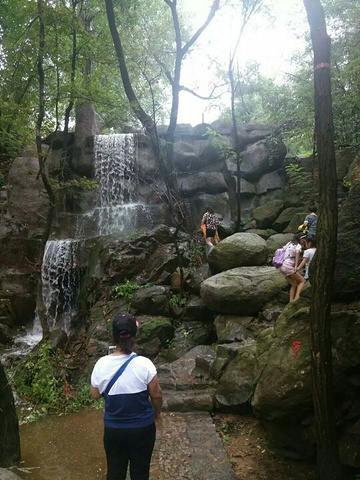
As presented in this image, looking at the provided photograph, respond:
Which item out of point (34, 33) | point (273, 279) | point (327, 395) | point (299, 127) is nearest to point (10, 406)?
point (327, 395)

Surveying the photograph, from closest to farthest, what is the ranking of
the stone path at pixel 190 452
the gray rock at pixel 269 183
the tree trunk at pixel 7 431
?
the stone path at pixel 190 452 < the tree trunk at pixel 7 431 < the gray rock at pixel 269 183

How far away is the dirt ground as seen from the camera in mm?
4680

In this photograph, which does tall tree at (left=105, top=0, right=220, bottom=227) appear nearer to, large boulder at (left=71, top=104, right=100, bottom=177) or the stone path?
large boulder at (left=71, top=104, right=100, bottom=177)

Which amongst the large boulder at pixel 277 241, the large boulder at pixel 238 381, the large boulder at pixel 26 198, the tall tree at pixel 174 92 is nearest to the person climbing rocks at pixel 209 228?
the tall tree at pixel 174 92

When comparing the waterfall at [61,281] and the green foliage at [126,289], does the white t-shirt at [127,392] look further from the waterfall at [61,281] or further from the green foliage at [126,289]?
the waterfall at [61,281]

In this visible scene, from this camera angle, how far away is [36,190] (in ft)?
49.7

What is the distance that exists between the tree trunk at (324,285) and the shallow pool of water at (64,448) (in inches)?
109

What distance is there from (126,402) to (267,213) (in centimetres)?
1224

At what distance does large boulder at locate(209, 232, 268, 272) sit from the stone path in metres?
4.52

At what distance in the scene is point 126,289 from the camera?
10.8m

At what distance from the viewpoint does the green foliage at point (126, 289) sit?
35.0ft

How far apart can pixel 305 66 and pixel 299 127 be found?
4723mm

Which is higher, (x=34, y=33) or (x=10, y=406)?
(x=34, y=33)

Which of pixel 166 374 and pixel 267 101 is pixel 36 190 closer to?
pixel 166 374
